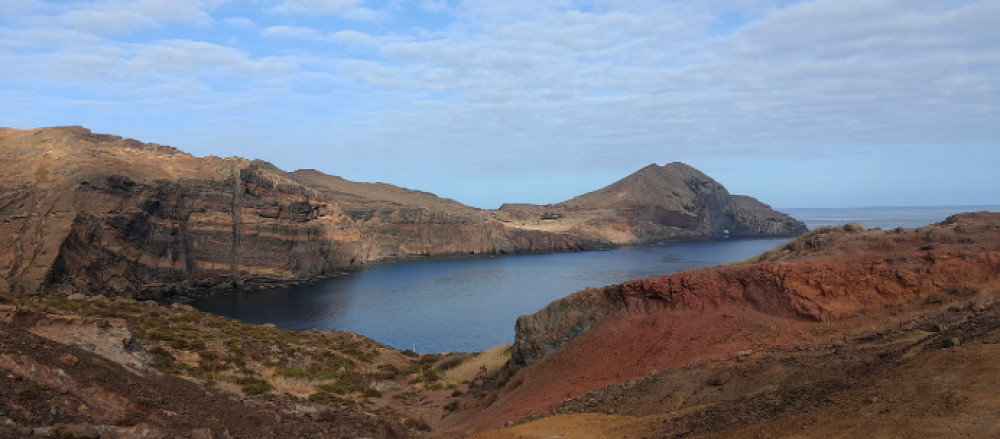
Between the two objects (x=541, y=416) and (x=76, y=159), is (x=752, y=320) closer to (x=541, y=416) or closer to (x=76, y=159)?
(x=541, y=416)

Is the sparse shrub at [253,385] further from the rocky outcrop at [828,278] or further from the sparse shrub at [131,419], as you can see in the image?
the sparse shrub at [131,419]

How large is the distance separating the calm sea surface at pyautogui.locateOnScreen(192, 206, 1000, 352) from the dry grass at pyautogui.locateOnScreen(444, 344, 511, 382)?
53.9 ft

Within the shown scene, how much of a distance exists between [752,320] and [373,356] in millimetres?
22935

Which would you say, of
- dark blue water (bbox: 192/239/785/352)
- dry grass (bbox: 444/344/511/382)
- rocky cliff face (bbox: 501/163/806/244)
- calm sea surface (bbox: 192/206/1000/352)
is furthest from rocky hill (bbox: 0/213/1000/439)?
rocky cliff face (bbox: 501/163/806/244)

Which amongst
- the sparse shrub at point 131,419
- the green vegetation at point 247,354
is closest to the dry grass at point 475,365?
the green vegetation at point 247,354

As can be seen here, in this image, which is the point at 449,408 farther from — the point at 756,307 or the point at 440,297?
the point at 440,297

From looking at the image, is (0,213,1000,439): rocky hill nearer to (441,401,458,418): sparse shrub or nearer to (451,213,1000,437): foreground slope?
(451,213,1000,437): foreground slope

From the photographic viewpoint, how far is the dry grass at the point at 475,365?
28172 mm

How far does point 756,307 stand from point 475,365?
1679 centimetres

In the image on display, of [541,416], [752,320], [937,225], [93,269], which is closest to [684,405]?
[541,416]

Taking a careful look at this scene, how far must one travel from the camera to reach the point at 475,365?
3008cm

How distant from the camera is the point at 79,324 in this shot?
16625 mm

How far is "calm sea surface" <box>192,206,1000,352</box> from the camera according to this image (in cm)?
5606

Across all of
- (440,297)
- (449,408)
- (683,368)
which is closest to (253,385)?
(449,408)
